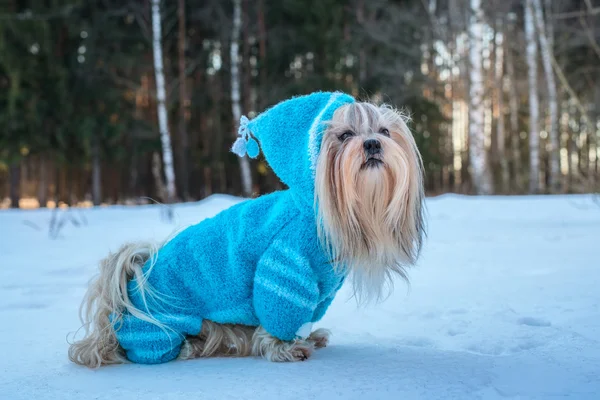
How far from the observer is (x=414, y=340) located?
2771mm

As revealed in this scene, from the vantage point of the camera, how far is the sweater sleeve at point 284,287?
7.91 feet

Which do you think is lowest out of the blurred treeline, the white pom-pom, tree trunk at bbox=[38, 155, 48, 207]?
tree trunk at bbox=[38, 155, 48, 207]

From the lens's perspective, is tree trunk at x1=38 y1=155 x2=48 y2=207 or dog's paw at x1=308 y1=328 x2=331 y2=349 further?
tree trunk at x1=38 y1=155 x2=48 y2=207

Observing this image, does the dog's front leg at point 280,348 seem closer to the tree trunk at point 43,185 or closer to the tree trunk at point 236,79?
the tree trunk at point 236,79

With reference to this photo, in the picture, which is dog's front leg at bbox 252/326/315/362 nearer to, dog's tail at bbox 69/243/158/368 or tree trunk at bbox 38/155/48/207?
dog's tail at bbox 69/243/158/368

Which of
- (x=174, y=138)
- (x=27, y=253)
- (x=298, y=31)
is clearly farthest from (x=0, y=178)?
(x=27, y=253)

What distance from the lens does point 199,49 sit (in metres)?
18.4

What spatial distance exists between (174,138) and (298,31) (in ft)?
16.3

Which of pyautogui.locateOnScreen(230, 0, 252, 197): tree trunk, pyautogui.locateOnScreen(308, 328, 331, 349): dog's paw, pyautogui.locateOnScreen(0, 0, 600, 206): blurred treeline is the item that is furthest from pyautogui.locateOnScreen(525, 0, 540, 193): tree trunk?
pyautogui.locateOnScreen(308, 328, 331, 349): dog's paw

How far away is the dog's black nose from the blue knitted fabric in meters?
0.20

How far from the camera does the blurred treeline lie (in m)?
14.0

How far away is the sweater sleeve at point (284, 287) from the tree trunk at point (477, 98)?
35.3ft

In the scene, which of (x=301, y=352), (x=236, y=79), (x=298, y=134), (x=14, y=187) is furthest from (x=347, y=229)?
(x=14, y=187)

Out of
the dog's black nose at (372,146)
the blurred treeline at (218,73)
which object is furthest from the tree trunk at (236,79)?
the dog's black nose at (372,146)
